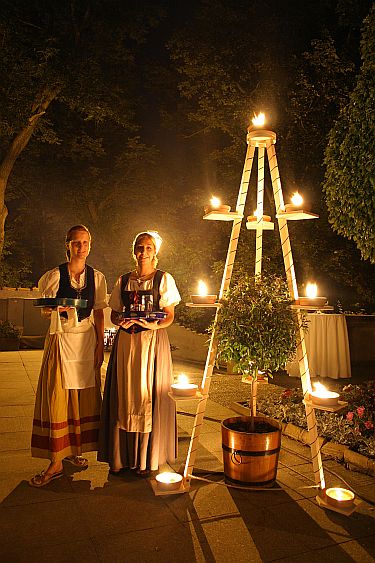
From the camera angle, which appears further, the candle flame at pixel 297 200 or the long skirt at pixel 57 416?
the long skirt at pixel 57 416

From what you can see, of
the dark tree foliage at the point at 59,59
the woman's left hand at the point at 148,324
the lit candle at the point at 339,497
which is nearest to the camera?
the lit candle at the point at 339,497

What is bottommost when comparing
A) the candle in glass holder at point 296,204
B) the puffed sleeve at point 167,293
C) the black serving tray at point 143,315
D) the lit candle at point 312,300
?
the black serving tray at point 143,315

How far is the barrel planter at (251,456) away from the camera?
135 inches

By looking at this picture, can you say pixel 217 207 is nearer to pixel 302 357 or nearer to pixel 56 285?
pixel 302 357

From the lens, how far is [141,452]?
12.0 feet

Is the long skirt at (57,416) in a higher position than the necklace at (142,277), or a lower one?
lower

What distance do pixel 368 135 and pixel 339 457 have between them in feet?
8.60

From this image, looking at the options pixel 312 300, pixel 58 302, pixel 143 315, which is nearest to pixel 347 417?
pixel 312 300

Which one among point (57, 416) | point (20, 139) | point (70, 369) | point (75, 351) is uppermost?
point (20, 139)

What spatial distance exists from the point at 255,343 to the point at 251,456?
83 cm

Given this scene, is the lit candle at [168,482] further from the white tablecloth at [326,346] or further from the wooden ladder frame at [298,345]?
the white tablecloth at [326,346]

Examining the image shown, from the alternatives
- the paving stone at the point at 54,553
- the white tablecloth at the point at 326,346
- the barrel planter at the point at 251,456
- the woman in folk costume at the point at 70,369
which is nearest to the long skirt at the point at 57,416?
the woman in folk costume at the point at 70,369

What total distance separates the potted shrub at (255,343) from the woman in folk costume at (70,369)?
3.25 ft

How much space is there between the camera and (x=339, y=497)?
3.21m
